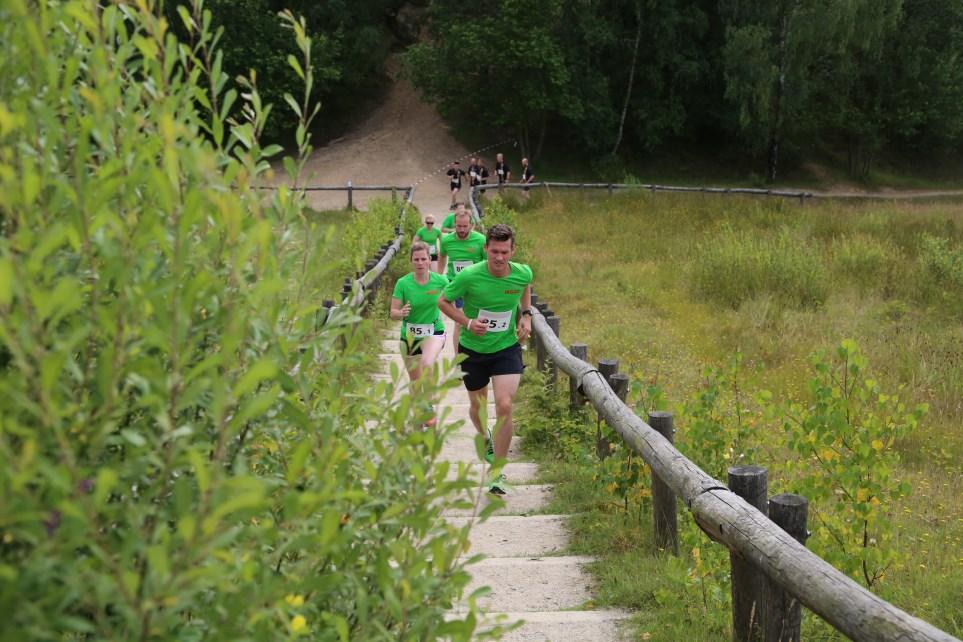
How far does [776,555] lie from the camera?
3768 millimetres

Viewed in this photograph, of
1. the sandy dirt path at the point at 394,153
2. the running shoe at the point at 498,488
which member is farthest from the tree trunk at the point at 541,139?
the running shoe at the point at 498,488

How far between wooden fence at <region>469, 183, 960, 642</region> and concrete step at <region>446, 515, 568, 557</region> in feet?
2.49

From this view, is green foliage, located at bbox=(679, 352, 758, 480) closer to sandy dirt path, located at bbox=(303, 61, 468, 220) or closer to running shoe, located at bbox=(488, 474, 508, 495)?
running shoe, located at bbox=(488, 474, 508, 495)

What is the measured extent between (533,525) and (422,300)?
2482 mm

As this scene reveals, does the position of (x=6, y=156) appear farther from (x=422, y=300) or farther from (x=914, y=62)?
(x=914, y=62)

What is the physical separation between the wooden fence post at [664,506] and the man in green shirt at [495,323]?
4.97 feet

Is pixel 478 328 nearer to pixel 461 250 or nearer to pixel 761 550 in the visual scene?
pixel 761 550

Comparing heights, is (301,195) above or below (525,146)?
above

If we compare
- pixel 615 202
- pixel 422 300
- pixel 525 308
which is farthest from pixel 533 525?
pixel 615 202

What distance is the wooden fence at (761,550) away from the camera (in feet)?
10.6

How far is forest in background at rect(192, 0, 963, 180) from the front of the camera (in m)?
37.9

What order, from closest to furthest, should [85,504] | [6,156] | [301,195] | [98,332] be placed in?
[85,504]
[6,156]
[98,332]
[301,195]

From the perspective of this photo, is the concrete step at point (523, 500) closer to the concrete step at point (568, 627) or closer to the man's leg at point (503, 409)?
the man's leg at point (503, 409)

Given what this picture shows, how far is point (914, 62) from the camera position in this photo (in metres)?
40.6
